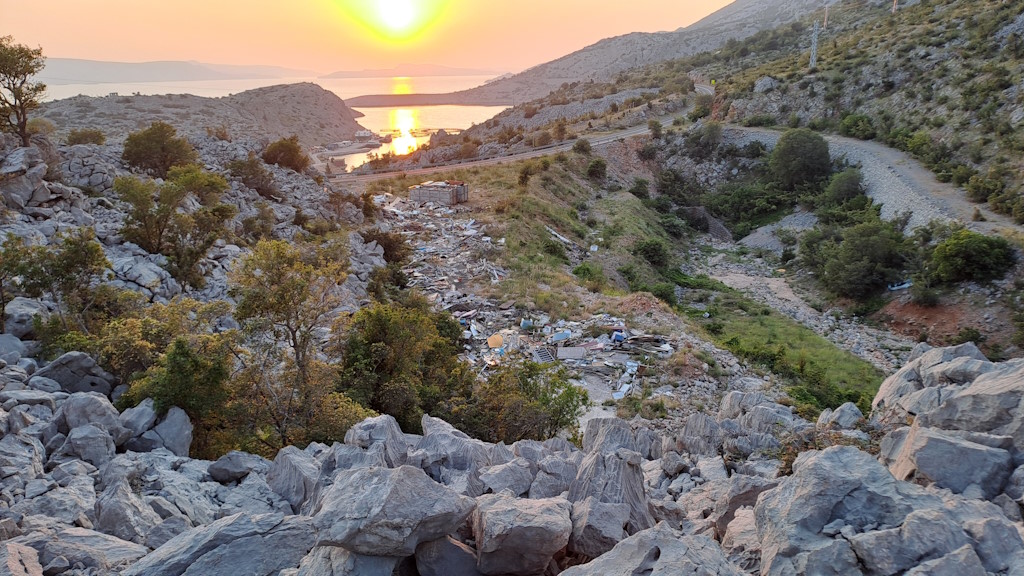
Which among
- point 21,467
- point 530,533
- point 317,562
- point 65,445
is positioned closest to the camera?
point 317,562

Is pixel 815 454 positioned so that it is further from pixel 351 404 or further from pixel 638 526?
pixel 351 404

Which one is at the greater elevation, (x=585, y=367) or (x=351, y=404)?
(x=351, y=404)

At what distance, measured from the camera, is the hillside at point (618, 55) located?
12706 cm

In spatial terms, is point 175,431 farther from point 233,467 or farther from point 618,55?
point 618,55

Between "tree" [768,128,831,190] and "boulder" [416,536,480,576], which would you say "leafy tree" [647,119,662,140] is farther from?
"boulder" [416,536,480,576]

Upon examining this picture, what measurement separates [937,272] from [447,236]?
2248 centimetres

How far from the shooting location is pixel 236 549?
558cm

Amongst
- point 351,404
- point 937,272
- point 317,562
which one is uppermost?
point 317,562

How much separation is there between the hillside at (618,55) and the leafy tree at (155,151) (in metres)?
104

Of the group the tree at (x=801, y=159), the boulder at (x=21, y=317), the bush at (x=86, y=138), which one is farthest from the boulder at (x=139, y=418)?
the tree at (x=801, y=159)

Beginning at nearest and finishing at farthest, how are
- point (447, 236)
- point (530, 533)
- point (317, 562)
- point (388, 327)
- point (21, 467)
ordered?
1. point (317, 562)
2. point (530, 533)
3. point (21, 467)
4. point (388, 327)
5. point (447, 236)

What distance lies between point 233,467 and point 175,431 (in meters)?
1.38

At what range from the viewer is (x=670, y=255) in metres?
34.5

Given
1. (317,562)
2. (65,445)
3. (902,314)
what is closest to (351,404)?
(65,445)
